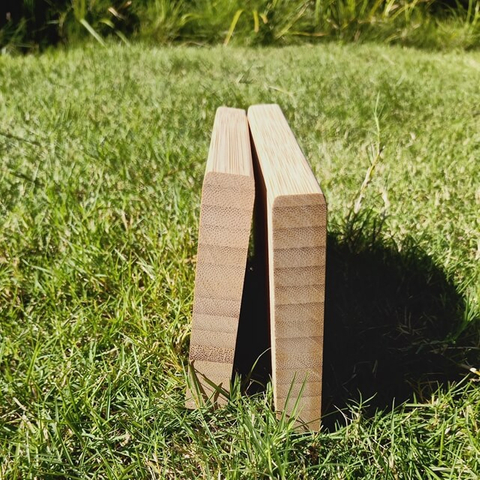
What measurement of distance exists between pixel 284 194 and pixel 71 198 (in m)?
1.42

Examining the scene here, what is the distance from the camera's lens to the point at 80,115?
3.59 metres

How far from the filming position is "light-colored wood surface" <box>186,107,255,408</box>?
1.31 m

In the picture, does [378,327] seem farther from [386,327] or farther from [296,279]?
[296,279]

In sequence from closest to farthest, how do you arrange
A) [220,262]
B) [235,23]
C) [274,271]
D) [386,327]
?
[274,271]
[220,262]
[386,327]
[235,23]

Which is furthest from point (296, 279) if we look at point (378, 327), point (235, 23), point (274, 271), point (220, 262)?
point (235, 23)

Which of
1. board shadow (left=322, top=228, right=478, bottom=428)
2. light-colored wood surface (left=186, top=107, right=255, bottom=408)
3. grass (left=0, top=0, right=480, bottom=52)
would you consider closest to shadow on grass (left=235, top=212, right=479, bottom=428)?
board shadow (left=322, top=228, right=478, bottom=428)

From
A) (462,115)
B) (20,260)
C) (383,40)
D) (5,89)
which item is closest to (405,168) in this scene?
(462,115)

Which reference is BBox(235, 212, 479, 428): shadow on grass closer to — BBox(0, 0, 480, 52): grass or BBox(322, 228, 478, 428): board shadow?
BBox(322, 228, 478, 428): board shadow

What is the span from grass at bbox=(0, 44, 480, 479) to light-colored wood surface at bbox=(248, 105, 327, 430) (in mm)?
80

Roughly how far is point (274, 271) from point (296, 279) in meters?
0.05

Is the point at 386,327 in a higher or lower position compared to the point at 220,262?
lower

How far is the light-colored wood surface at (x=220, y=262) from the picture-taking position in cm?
131

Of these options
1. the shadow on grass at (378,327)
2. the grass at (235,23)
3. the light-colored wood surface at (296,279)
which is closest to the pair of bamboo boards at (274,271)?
the light-colored wood surface at (296,279)

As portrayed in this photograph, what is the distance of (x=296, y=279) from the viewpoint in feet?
4.19
